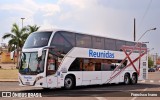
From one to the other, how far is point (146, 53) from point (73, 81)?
1116 centimetres

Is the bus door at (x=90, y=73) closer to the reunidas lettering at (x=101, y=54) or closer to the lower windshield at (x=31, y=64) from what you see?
the reunidas lettering at (x=101, y=54)

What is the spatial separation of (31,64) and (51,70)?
1229mm

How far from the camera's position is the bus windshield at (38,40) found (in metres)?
20.4

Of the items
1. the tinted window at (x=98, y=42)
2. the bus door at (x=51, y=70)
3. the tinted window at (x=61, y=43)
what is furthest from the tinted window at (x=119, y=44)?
the bus door at (x=51, y=70)

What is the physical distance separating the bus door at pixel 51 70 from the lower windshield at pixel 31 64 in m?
0.37

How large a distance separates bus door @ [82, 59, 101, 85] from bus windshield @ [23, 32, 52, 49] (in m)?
3.86

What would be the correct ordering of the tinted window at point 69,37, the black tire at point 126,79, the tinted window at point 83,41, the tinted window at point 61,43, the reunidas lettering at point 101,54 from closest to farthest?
the tinted window at point 61,43 < the tinted window at point 69,37 < the tinted window at point 83,41 < the reunidas lettering at point 101,54 < the black tire at point 126,79

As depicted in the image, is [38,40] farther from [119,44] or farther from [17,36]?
[17,36]

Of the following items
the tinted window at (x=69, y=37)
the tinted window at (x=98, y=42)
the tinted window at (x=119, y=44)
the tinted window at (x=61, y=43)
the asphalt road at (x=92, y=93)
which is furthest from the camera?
the tinted window at (x=119, y=44)

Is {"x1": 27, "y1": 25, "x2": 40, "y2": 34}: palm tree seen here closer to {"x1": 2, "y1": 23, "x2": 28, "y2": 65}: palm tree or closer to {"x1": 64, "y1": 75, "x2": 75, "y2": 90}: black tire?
{"x1": 2, "y1": 23, "x2": 28, "y2": 65}: palm tree

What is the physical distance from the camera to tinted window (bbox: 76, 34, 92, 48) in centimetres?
2247

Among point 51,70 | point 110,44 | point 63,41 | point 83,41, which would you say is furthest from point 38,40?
point 110,44

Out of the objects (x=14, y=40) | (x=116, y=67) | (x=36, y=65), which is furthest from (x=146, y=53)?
(x=14, y=40)

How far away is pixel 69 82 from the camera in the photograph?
2167cm
